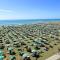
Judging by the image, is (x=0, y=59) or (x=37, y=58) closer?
(x=0, y=59)

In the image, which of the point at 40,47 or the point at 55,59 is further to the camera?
the point at 40,47

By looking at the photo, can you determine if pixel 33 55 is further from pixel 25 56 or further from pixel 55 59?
pixel 55 59

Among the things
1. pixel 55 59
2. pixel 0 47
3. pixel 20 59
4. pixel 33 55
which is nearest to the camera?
pixel 55 59

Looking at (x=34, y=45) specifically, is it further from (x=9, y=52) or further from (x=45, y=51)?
(x=9, y=52)

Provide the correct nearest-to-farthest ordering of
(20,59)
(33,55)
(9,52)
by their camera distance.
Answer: (20,59) → (33,55) → (9,52)

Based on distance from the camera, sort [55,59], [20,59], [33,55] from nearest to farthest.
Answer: [55,59], [20,59], [33,55]

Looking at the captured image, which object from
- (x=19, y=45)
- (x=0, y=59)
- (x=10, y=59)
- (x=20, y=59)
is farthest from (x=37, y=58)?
(x=19, y=45)

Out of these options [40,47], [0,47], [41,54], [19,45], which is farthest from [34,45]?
[0,47]

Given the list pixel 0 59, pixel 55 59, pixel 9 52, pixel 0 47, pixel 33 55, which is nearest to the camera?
pixel 55 59
